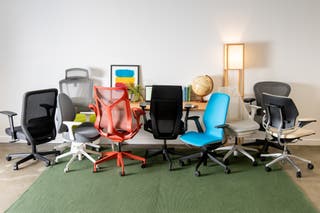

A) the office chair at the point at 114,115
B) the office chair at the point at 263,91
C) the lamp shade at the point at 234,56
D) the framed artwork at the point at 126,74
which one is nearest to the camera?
the office chair at the point at 114,115

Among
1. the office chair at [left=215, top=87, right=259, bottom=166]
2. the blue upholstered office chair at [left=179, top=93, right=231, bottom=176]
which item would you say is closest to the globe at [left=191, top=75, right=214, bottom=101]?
the office chair at [left=215, top=87, right=259, bottom=166]

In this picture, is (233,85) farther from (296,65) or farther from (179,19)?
(179,19)

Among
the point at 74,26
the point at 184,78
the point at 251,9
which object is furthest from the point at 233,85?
the point at 74,26

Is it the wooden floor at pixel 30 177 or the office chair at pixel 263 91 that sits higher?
the office chair at pixel 263 91

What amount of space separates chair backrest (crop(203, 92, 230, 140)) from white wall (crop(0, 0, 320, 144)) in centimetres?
92

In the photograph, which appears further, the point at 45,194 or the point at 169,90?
the point at 169,90

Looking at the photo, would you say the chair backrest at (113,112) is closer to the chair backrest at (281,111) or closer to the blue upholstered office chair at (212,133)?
the blue upholstered office chair at (212,133)

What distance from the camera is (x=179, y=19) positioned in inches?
192

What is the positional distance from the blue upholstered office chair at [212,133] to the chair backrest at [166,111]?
0.19 metres

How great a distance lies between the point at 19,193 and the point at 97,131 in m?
1.17

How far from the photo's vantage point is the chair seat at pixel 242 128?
13.5ft

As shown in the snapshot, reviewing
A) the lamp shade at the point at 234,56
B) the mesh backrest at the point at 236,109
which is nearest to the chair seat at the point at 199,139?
the mesh backrest at the point at 236,109

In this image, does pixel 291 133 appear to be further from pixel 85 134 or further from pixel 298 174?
pixel 85 134

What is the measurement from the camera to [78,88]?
4867mm
